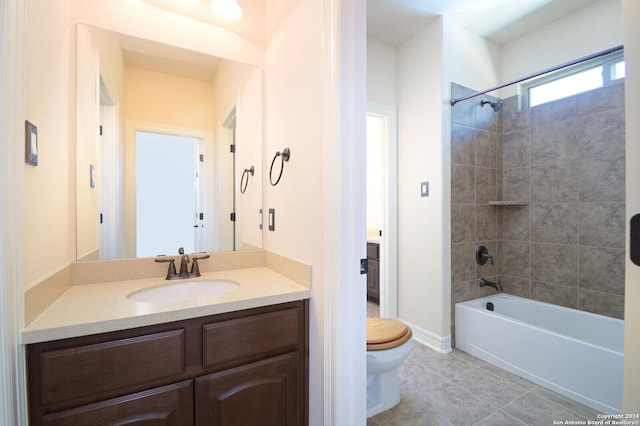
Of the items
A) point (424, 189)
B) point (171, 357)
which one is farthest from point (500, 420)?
point (171, 357)

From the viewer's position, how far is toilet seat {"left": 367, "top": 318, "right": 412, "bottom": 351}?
1511 mm

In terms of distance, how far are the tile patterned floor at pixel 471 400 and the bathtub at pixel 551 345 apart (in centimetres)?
8

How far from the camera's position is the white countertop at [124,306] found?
817 mm

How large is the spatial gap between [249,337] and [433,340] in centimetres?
186

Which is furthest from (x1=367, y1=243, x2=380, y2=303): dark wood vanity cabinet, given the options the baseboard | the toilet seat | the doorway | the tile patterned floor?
the toilet seat

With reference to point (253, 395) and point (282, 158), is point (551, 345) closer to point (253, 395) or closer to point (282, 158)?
point (253, 395)

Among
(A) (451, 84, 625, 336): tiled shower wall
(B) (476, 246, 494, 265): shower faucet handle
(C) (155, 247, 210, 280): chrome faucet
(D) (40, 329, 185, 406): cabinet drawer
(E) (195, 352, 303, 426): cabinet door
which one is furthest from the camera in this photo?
(B) (476, 246, 494, 265): shower faucet handle

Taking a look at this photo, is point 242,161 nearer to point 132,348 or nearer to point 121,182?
point 121,182

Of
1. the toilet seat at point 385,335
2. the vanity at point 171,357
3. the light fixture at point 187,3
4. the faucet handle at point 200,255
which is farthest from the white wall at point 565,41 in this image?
the faucet handle at point 200,255

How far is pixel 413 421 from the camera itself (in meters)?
1.51

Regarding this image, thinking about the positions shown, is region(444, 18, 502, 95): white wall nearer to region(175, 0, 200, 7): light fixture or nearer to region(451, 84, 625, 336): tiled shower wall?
region(451, 84, 625, 336): tiled shower wall

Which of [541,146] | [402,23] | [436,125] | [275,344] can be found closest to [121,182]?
[275,344]

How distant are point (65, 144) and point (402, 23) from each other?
248 cm

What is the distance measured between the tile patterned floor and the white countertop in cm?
102
